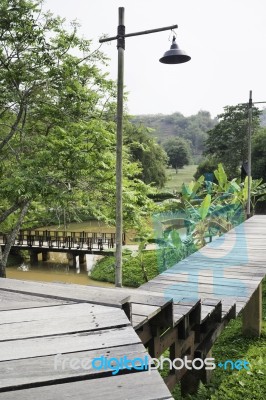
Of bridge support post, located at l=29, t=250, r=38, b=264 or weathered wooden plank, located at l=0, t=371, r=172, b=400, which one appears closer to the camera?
weathered wooden plank, located at l=0, t=371, r=172, b=400

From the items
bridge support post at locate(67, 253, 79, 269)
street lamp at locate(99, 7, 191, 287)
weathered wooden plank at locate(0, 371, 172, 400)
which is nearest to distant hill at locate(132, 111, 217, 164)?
bridge support post at locate(67, 253, 79, 269)

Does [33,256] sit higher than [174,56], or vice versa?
[174,56]

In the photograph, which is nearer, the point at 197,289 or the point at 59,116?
the point at 197,289

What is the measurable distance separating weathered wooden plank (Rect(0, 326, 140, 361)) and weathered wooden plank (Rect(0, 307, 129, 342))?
44mm

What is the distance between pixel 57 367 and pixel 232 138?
108 feet

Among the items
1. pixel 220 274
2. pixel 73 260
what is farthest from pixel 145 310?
pixel 73 260

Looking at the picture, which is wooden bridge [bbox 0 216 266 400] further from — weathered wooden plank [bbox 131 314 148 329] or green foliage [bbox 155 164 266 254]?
green foliage [bbox 155 164 266 254]

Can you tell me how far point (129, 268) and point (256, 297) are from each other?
9.97 metres

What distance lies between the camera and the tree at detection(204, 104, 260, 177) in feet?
104

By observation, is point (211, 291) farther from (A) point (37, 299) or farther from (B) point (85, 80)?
(B) point (85, 80)

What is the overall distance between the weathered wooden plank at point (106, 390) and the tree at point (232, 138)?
101 ft

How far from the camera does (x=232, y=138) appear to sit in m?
32.6

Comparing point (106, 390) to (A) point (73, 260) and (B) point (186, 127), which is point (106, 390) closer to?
(A) point (73, 260)

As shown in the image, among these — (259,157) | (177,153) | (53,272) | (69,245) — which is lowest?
(53,272)
